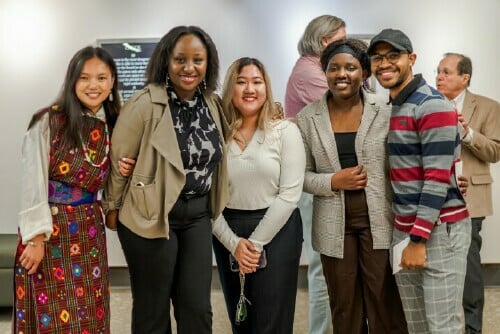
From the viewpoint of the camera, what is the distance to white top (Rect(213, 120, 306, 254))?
2.32 metres

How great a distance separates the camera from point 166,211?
2.06 m

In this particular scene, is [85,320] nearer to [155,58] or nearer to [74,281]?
[74,281]

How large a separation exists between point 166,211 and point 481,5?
3.06m

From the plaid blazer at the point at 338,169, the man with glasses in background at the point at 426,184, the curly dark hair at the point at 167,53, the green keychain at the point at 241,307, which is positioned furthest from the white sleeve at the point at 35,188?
the man with glasses in background at the point at 426,184

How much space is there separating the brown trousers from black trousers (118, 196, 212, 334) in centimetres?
54

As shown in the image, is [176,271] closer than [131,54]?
Yes

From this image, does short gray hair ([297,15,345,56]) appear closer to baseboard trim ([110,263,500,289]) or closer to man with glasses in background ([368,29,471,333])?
man with glasses in background ([368,29,471,333])

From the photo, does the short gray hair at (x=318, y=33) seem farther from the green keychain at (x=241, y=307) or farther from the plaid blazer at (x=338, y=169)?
the green keychain at (x=241, y=307)

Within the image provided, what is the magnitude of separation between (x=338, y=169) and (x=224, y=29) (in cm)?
213

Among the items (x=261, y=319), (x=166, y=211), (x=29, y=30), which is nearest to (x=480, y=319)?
(x=261, y=319)

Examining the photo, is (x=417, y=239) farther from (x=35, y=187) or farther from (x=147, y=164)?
(x=35, y=187)

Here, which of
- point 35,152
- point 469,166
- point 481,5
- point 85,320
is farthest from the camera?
point 481,5

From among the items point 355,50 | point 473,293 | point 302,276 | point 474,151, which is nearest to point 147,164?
point 355,50

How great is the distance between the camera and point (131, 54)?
13.3 feet
